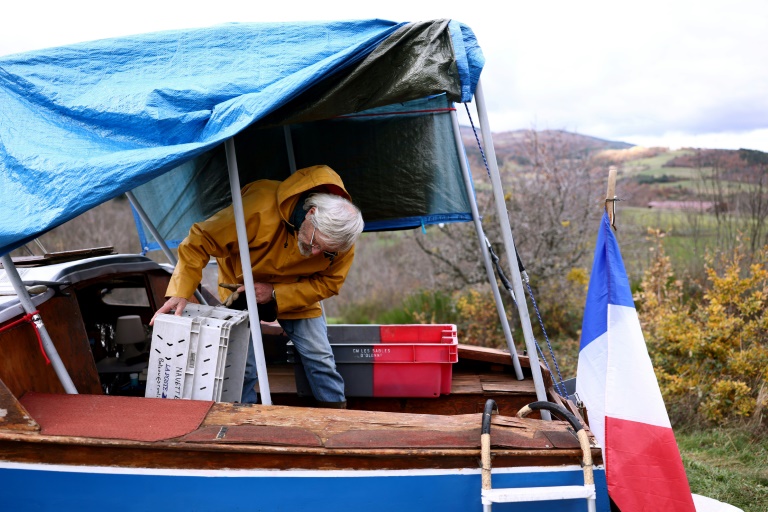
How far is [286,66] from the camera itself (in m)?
3.33

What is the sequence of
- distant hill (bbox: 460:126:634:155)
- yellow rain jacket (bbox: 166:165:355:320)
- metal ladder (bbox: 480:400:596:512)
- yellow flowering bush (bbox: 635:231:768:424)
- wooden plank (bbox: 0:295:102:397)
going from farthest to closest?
distant hill (bbox: 460:126:634:155), yellow flowering bush (bbox: 635:231:768:424), yellow rain jacket (bbox: 166:165:355:320), wooden plank (bbox: 0:295:102:397), metal ladder (bbox: 480:400:596:512)

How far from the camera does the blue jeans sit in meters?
3.64

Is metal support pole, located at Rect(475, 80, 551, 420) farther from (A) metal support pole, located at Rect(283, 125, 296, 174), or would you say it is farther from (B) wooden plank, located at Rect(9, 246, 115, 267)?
(B) wooden plank, located at Rect(9, 246, 115, 267)

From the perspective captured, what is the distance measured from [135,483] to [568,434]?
1716 millimetres

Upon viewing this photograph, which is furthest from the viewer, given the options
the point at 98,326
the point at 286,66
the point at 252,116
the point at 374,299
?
the point at 374,299

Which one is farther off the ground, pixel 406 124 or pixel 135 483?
pixel 406 124

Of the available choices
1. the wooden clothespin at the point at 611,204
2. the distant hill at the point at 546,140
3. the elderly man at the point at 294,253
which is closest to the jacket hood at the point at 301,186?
the elderly man at the point at 294,253

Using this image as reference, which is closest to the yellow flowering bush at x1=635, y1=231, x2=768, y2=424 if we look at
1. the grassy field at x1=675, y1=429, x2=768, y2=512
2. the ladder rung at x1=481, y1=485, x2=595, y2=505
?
the grassy field at x1=675, y1=429, x2=768, y2=512

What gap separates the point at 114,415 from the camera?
2.75 m

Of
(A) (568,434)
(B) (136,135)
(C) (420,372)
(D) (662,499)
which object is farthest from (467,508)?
(B) (136,135)

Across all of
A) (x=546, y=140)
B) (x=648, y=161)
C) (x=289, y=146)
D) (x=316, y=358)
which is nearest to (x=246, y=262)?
(x=316, y=358)

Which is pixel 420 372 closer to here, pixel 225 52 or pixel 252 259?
pixel 252 259

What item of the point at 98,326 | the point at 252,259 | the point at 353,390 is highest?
the point at 252,259

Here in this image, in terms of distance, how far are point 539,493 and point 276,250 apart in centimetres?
172
